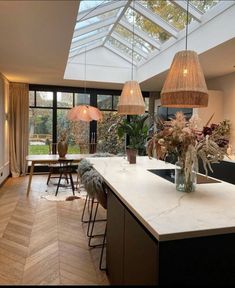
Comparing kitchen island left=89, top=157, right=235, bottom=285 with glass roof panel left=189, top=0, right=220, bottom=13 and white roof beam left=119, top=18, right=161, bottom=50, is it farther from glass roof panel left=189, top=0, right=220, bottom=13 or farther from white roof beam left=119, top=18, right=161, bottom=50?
white roof beam left=119, top=18, right=161, bottom=50

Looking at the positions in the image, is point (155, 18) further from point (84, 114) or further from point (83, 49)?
point (83, 49)

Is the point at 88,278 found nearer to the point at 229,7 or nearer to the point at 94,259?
the point at 94,259

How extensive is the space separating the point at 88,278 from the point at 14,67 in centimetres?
417

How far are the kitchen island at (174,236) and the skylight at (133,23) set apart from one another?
10.0 ft

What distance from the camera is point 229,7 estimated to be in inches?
128

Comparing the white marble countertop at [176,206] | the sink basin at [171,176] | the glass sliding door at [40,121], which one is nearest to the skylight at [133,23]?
the glass sliding door at [40,121]

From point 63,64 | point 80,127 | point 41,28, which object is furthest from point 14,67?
point 80,127

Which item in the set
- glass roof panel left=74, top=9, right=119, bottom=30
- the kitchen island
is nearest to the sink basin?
the kitchen island

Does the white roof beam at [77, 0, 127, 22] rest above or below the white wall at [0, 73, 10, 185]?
above

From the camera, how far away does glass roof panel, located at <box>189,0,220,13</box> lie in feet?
11.5

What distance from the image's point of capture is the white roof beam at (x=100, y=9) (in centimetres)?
404

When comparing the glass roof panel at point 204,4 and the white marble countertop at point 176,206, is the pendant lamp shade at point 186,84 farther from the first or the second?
the glass roof panel at point 204,4

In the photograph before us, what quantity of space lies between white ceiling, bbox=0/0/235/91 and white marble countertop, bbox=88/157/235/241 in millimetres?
1827

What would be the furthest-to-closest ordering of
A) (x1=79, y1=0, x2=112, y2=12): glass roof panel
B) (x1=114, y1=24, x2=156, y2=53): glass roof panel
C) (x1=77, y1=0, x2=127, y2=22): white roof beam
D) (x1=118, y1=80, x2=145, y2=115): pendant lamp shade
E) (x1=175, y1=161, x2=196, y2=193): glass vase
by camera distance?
(x1=114, y1=24, x2=156, y2=53): glass roof panel → (x1=77, y1=0, x2=127, y2=22): white roof beam → (x1=79, y1=0, x2=112, y2=12): glass roof panel → (x1=118, y1=80, x2=145, y2=115): pendant lamp shade → (x1=175, y1=161, x2=196, y2=193): glass vase
